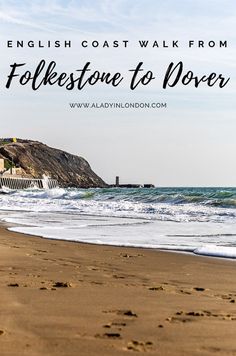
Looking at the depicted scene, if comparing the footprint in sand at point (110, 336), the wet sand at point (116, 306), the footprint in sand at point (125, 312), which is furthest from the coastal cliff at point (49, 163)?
the footprint in sand at point (110, 336)

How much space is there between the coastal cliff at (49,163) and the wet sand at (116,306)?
116m

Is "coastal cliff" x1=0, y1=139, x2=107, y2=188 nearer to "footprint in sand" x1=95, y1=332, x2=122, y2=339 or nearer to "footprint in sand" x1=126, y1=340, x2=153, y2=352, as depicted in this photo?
"footprint in sand" x1=95, y1=332, x2=122, y2=339

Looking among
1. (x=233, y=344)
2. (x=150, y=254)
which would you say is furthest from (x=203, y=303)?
(x=150, y=254)

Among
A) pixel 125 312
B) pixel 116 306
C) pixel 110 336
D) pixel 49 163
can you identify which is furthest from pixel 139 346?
pixel 49 163

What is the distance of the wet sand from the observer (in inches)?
121

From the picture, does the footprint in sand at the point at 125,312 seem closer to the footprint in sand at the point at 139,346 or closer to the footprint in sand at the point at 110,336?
the footprint in sand at the point at 110,336

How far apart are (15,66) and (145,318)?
2078cm

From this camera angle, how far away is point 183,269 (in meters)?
6.44

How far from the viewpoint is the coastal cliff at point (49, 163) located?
426 feet

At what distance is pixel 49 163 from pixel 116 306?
141913 mm

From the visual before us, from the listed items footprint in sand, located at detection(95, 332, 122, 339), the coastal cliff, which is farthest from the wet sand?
the coastal cliff

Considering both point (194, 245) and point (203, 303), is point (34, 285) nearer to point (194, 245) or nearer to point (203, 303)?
point (203, 303)

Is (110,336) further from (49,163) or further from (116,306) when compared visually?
(49,163)

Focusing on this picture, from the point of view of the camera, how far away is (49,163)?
144875 mm
